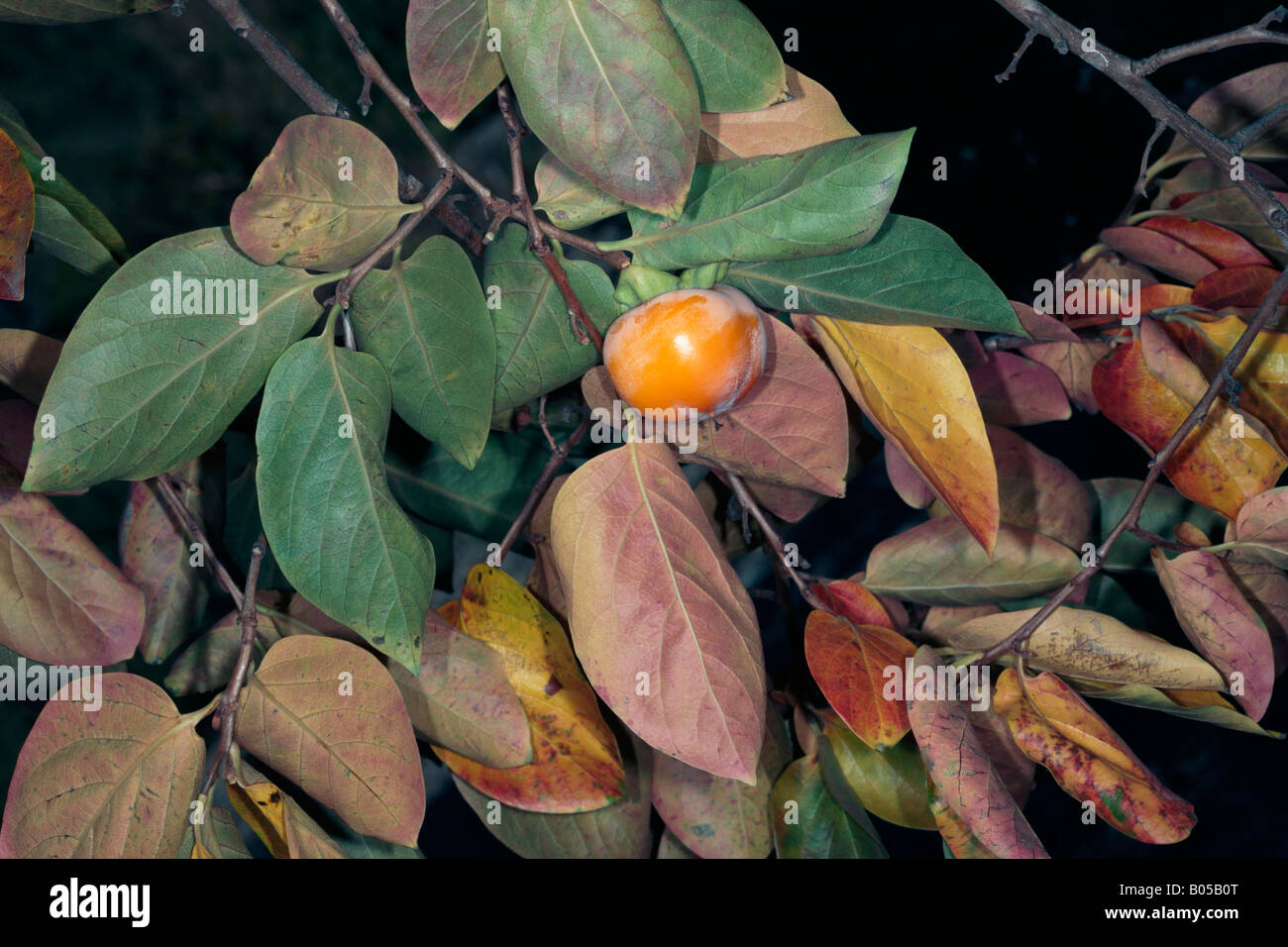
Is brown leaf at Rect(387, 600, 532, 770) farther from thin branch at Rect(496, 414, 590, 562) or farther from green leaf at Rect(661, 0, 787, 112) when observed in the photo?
green leaf at Rect(661, 0, 787, 112)

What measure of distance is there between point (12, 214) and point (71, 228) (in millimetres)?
33

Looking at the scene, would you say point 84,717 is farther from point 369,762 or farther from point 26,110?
point 26,110

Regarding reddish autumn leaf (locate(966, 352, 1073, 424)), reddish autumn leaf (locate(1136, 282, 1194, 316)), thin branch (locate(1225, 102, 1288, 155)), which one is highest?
thin branch (locate(1225, 102, 1288, 155))

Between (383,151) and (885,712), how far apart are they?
0.19 meters

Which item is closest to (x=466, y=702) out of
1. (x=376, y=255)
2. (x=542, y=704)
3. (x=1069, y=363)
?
(x=542, y=704)

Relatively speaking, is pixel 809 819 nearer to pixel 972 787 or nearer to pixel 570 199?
pixel 972 787

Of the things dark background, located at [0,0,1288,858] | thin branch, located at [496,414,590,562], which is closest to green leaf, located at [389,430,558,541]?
thin branch, located at [496,414,590,562]

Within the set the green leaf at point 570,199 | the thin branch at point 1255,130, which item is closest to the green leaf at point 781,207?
the green leaf at point 570,199

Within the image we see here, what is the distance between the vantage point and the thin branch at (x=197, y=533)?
0.91ft

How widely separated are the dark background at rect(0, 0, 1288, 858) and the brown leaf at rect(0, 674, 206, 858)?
0.18 m

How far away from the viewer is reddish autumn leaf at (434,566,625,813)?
294mm
